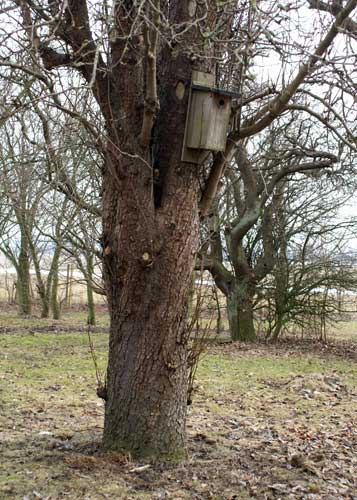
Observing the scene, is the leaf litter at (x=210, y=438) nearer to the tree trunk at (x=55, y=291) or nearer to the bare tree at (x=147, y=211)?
the bare tree at (x=147, y=211)

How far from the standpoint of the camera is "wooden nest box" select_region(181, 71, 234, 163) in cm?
403

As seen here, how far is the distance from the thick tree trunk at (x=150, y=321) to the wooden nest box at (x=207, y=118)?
0.26 meters

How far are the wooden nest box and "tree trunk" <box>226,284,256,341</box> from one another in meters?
10.3

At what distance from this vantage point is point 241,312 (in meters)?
14.3

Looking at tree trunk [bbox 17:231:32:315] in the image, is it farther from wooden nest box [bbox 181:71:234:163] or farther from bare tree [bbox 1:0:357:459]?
wooden nest box [bbox 181:71:234:163]

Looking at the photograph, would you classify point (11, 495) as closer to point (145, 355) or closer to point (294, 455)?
point (145, 355)

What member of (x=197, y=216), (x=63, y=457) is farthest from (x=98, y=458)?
(x=197, y=216)

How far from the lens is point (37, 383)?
789 centimetres

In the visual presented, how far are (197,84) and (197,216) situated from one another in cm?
97

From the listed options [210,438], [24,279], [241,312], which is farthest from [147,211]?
[24,279]

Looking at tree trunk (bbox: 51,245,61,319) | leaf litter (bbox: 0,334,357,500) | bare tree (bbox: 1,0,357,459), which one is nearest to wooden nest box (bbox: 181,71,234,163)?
bare tree (bbox: 1,0,357,459)

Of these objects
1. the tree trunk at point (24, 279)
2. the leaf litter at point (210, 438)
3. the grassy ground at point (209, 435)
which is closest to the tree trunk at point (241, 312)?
the grassy ground at point (209, 435)

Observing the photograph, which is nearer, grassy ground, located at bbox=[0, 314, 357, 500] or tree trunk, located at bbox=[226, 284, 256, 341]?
grassy ground, located at bbox=[0, 314, 357, 500]

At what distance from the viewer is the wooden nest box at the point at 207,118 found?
13.2 ft
